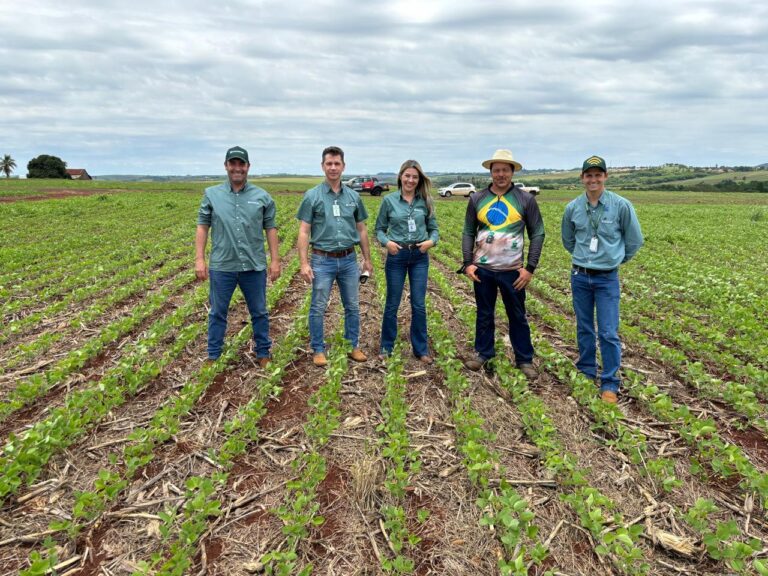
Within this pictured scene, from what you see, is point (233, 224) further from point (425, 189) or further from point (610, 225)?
point (610, 225)

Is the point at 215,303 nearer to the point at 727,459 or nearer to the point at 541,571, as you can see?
the point at 541,571

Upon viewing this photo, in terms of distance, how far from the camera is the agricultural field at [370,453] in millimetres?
3125

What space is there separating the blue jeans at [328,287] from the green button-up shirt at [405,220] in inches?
21.5

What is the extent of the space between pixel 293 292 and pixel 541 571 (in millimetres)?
7324

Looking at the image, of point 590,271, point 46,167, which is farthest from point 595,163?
point 46,167

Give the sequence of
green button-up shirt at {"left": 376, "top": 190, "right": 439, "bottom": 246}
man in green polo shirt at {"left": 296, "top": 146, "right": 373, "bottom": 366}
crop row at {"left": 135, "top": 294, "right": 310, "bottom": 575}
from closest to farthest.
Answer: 1. crop row at {"left": 135, "top": 294, "right": 310, "bottom": 575}
2. man in green polo shirt at {"left": 296, "top": 146, "right": 373, "bottom": 366}
3. green button-up shirt at {"left": 376, "top": 190, "right": 439, "bottom": 246}

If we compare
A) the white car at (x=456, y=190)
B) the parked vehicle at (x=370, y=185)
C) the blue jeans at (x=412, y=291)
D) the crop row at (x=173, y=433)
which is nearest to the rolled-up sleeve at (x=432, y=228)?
the blue jeans at (x=412, y=291)

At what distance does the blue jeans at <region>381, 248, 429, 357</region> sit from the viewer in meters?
5.75

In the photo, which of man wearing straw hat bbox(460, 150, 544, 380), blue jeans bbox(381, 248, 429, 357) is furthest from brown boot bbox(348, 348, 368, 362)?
man wearing straw hat bbox(460, 150, 544, 380)

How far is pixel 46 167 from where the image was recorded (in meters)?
76.2

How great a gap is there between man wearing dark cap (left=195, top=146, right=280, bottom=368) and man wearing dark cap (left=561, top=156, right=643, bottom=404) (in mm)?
3344

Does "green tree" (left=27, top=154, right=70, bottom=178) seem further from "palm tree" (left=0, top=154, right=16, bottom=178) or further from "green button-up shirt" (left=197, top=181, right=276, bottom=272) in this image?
"green button-up shirt" (left=197, top=181, right=276, bottom=272)

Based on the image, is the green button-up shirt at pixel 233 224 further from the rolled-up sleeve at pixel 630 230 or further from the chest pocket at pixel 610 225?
the rolled-up sleeve at pixel 630 230

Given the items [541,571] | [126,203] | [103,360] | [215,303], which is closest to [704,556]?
[541,571]
